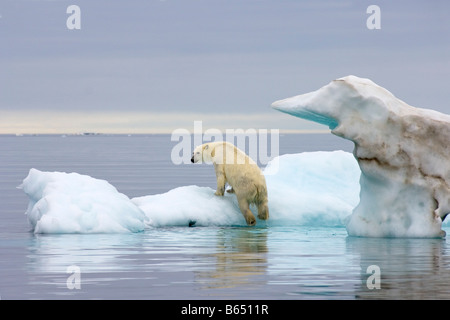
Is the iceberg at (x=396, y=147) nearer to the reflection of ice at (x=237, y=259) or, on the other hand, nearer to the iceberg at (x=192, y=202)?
the iceberg at (x=192, y=202)

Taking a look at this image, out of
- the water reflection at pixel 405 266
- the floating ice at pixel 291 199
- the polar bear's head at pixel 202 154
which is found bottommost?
the water reflection at pixel 405 266

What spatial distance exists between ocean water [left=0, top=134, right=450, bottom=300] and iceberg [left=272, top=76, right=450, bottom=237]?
2.03 feet

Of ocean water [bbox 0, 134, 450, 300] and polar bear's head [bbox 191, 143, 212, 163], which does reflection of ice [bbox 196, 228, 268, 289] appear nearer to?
ocean water [bbox 0, 134, 450, 300]

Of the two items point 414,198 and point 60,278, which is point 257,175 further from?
point 60,278

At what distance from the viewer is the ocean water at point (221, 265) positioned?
11.4 m

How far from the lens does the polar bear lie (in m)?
19.2

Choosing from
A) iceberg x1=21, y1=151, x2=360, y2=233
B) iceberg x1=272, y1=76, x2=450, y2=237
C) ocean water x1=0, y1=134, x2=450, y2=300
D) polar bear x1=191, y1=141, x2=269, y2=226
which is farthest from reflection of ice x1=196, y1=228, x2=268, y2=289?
iceberg x1=272, y1=76, x2=450, y2=237

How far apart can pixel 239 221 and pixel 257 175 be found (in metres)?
1.06

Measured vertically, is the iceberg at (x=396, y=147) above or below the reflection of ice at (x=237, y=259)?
above

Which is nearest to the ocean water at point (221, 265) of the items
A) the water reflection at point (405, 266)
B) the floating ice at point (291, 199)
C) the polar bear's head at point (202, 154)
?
the water reflection at point (405, 266)

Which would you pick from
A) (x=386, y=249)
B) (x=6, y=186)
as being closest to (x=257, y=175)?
(x=386, y=249)

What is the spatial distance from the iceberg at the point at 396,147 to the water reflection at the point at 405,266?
62cm

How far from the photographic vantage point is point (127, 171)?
4256 centimetres

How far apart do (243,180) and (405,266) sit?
20.1ft
